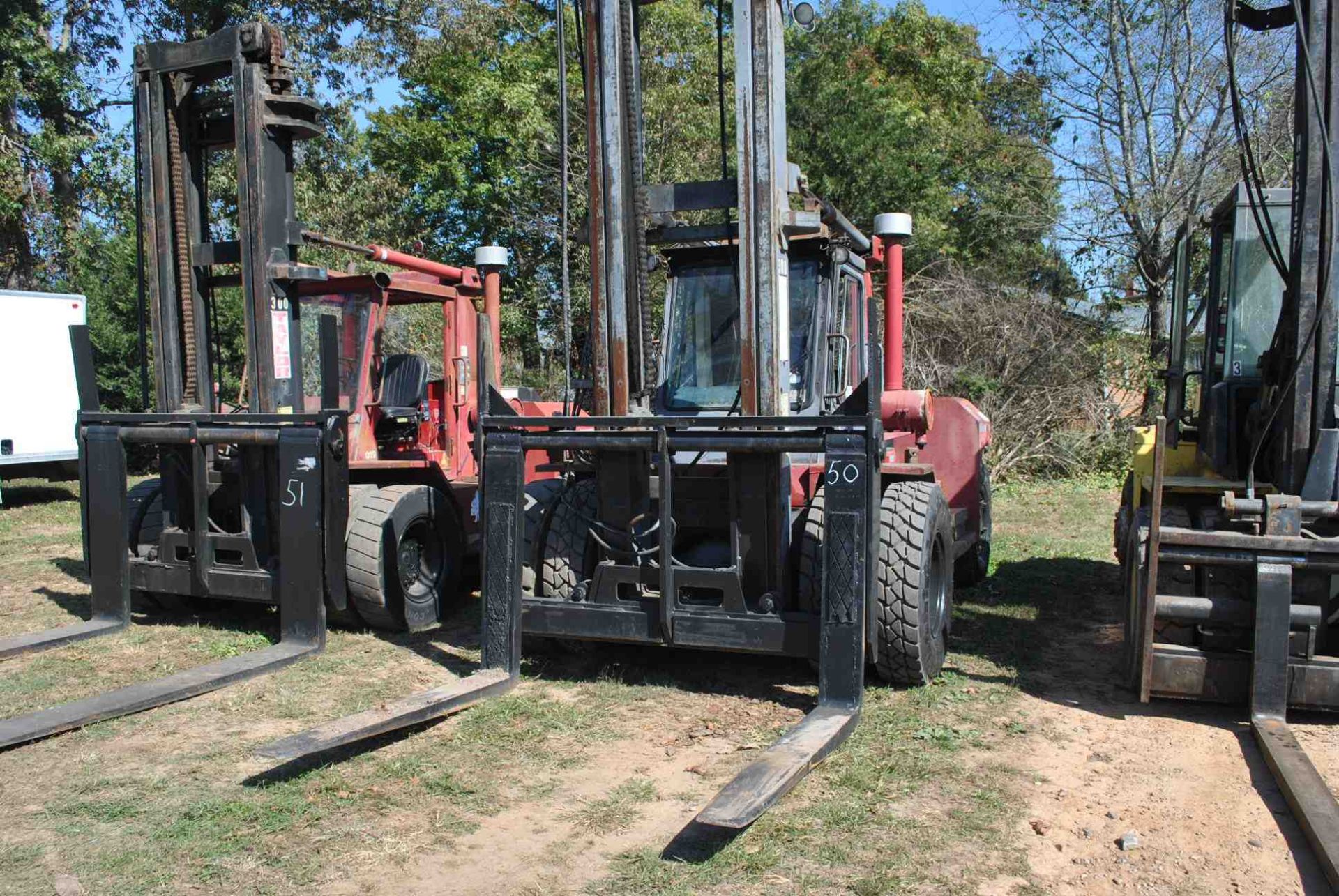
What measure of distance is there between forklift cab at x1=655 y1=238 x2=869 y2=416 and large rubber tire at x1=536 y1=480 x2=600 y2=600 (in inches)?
41.9

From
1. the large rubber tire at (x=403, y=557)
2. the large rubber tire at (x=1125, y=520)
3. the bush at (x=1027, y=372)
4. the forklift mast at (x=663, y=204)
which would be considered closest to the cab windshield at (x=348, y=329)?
the large rubber tire at (x=403, y=557)

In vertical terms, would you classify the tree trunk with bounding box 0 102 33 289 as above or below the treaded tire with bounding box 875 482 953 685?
above

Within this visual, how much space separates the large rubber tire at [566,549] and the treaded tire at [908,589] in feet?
5.14

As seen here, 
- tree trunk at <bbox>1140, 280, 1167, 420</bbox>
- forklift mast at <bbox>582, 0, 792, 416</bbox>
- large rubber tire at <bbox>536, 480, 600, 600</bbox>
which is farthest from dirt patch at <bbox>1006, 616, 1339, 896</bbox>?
tree trunk at <bbox>1140, 280, 1167, 420</bbox>

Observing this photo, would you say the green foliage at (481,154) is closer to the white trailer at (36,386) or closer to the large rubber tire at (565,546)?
the white trailer at (36,386)

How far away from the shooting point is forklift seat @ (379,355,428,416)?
846cm

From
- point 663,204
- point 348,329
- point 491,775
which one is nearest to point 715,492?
point 663,204

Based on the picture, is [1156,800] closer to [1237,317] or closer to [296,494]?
[1237,317]

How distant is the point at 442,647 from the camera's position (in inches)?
266

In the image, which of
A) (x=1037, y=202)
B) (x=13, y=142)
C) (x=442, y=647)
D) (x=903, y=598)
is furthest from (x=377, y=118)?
(x=903, y=598)

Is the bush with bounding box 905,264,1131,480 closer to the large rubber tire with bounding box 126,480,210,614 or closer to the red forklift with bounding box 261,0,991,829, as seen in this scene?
the red forklift with bounding box 261,0,991,829

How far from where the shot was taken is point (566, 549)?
19.4 feet

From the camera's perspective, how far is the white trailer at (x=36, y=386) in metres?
14.5

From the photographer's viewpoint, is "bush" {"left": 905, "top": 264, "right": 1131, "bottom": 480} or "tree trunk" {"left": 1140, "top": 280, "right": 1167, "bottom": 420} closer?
"tree trunk" {"left": 1140, "top": 280, "right": 1167, "bottom": 420}
